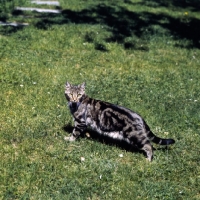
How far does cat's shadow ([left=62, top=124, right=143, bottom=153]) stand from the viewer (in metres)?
7.32

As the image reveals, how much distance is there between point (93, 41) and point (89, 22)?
2.08 meters

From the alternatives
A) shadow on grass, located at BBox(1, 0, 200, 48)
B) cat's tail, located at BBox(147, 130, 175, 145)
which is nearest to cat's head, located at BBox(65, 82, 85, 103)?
cat's tail, located at BBox(147, 130, 175, 145)

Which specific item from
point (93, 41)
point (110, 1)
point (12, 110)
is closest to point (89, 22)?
point (93, 41)

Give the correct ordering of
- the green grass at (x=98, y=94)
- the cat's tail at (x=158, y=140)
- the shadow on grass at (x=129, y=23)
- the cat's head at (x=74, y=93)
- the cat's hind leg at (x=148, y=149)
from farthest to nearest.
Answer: the shadow on grass at (x=129, y=23) → the cat's head at (x=74, y=93) → the cat's tail at (x=158, y=140) → the cat's hind leg at (x=148, y=149) → the green grass at (x=98, y=94)

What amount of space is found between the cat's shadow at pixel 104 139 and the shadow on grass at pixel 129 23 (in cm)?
490

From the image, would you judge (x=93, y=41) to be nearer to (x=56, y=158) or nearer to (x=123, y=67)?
(x=123, y=67)

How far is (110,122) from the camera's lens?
23.3ft

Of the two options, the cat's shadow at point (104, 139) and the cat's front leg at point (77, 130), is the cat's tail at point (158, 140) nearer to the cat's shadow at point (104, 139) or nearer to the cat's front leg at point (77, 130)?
the cat's shadow at point (104, 139)

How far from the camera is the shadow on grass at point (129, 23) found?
44.0 feet

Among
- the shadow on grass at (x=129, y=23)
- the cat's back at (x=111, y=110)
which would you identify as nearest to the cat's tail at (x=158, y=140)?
the cat's back at (x=111, y=110)

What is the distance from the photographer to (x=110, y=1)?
18.0 m

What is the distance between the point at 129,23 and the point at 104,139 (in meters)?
8.23

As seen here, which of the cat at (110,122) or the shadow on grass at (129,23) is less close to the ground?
the cat at (110,122)

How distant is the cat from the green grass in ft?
0.82
